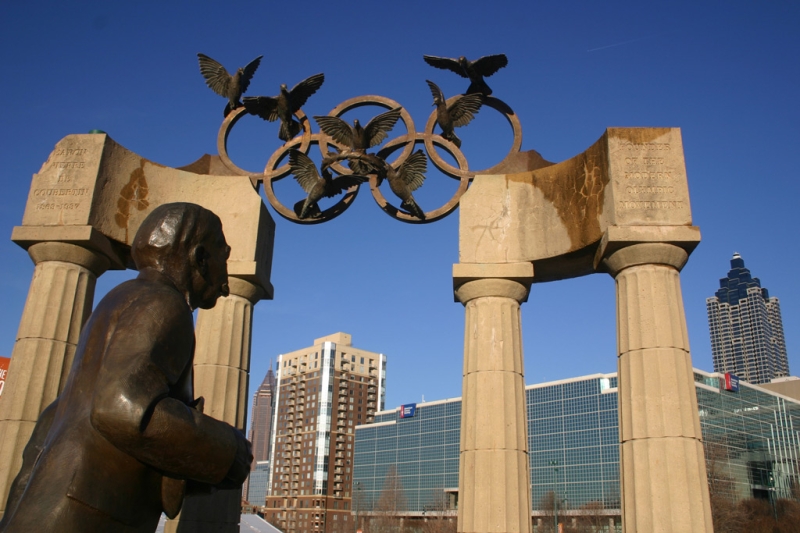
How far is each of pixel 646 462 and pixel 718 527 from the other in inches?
2067

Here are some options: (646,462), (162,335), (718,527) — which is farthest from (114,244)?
(718,527)

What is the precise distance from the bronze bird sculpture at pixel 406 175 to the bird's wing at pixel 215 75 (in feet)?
11.4

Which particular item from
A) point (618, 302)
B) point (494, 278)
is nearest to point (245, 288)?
point (494, 278)

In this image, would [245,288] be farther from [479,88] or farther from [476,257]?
[479,88]

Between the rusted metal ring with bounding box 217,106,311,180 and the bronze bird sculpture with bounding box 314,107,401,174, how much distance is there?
1.52ft

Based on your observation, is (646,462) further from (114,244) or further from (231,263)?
(114,244)

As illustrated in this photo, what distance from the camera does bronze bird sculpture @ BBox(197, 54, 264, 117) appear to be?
1500 centimetres

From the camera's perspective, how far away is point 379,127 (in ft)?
47.0

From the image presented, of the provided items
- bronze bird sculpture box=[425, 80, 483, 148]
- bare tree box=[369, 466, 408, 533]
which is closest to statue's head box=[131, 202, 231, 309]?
bronze bird sculpture box=[425, 80, 483, 148]

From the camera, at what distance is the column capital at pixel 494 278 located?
1279cm

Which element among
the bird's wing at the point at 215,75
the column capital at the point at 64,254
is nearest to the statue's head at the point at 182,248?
the column capital at the point at 64,254

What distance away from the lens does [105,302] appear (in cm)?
393

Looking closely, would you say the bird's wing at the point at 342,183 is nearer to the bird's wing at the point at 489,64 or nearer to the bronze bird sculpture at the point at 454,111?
the bronze bird sculpture at the point at 454,111

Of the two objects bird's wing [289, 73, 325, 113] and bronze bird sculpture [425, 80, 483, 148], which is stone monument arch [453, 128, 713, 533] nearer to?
bronze bird sculpture [425, 80, 483, 148]
